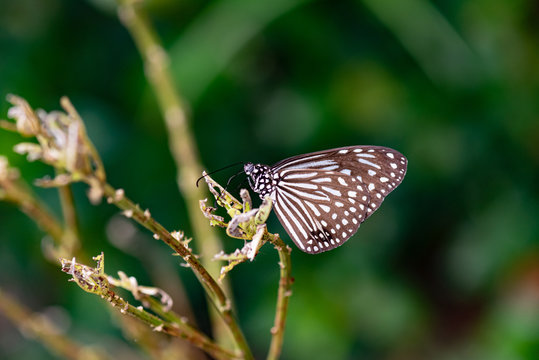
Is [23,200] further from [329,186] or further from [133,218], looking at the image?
[329,186]

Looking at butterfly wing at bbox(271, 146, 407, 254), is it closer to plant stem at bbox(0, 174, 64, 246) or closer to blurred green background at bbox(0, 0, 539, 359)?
plant stem at bbox(0, 174, 64, 246)

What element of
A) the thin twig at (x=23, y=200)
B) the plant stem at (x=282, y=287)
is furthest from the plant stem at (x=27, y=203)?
the plant stem at (x=282, y=287)

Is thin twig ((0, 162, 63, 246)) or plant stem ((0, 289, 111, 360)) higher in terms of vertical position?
thin twig ((0, 162, 63, 246))

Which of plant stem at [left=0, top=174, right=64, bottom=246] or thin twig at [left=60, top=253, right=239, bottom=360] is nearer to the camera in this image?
thin twig at [left=60, top=253, right=239, bottom=360]

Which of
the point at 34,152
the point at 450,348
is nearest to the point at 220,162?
the point at 450,348

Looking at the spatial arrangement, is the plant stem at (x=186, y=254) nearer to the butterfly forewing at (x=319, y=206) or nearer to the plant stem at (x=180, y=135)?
the butterfly forewing at (x=319, y=206)

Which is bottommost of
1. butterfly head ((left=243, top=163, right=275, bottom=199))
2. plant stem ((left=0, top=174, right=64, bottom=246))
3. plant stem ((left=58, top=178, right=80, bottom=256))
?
butterfly head ((left=243, top=163, right=275, bottom=199))

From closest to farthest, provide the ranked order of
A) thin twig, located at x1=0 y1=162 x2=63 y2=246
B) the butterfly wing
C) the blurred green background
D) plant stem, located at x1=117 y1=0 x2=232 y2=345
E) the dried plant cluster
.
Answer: the dried plant cluster
thin twig, located at x1=0 y1=162 x2=63 y2=246
the butterfly wing
plant stem, located at x1=117 y1=0 x2=232 y2=345
the blurred green background

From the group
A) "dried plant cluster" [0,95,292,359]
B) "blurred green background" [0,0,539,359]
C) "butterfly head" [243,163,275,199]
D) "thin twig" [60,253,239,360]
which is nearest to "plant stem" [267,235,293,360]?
"dried plant cluster" [0,95,292,359]
